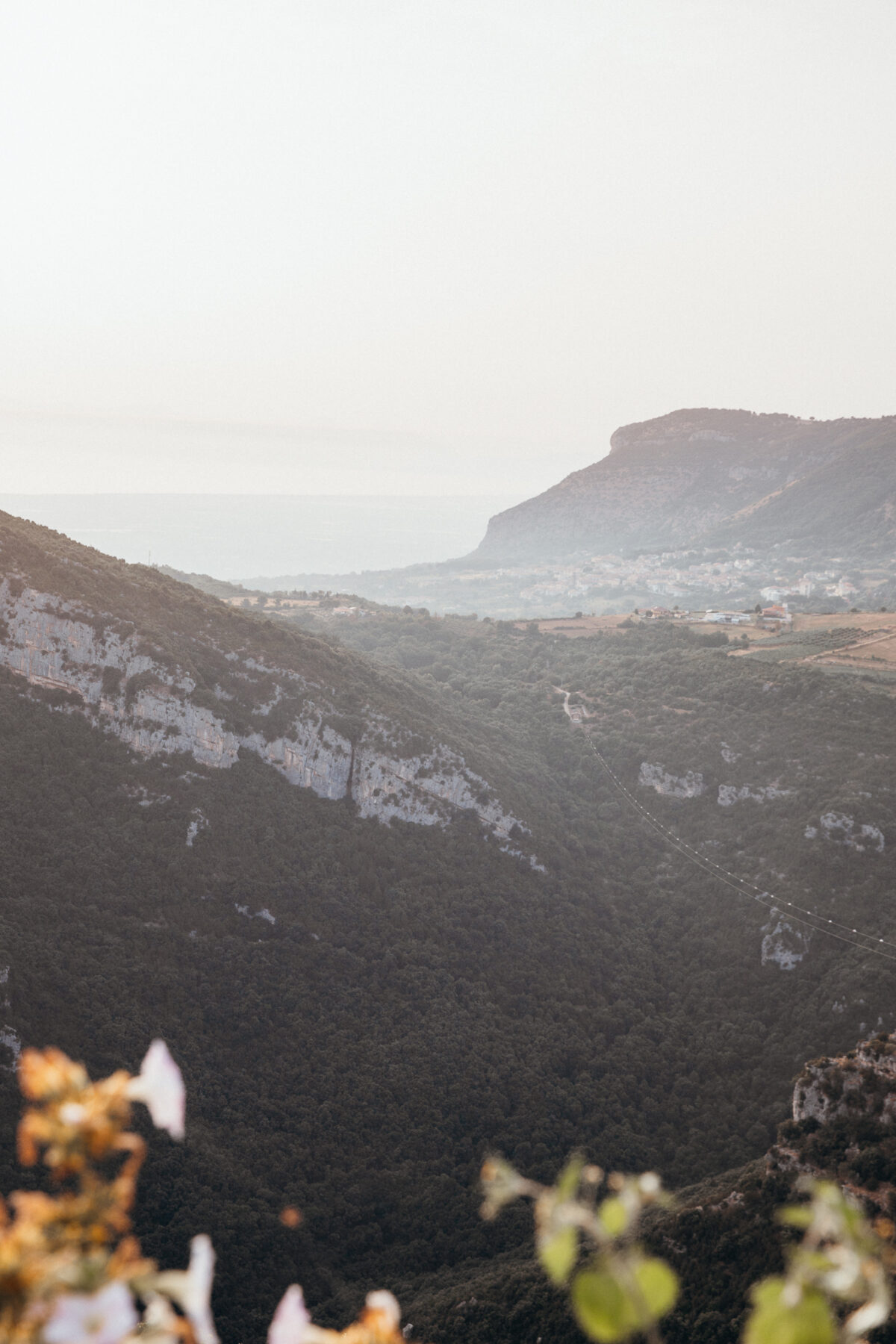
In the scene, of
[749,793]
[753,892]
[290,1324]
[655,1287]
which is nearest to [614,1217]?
[655,1287]

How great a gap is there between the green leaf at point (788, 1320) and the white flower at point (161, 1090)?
6.21ft

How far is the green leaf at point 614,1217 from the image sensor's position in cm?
257

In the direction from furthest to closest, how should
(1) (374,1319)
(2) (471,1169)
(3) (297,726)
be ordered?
(3) (297,726)
(2) (471,1169)
(1) (374,1319)

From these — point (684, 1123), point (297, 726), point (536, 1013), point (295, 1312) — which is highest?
point (295, 1312)

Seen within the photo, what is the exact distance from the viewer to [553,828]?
65062mm

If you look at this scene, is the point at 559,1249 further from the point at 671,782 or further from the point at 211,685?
the point at 671,782

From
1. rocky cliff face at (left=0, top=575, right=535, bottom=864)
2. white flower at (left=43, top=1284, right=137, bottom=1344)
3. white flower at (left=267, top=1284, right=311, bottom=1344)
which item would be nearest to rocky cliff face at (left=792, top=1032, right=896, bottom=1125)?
white flower at (left=267, top=1284, right=311, bottom=1344)

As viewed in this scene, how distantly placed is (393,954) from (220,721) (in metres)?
19.5

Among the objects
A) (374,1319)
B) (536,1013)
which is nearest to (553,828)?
(536,1013)

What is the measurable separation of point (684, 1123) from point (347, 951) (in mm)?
21120

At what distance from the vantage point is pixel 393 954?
48969 millimetres

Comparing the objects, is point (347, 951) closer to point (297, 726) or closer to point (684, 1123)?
point (297, 726)

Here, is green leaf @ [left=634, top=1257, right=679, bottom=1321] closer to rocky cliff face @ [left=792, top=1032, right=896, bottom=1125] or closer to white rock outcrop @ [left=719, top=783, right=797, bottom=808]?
rocky cliff face @ [left=792, top=1032, right=896, bottom=1125]

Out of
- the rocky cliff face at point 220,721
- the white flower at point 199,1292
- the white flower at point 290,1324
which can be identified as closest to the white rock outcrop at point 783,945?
the rocky cliff face at point 220,721
